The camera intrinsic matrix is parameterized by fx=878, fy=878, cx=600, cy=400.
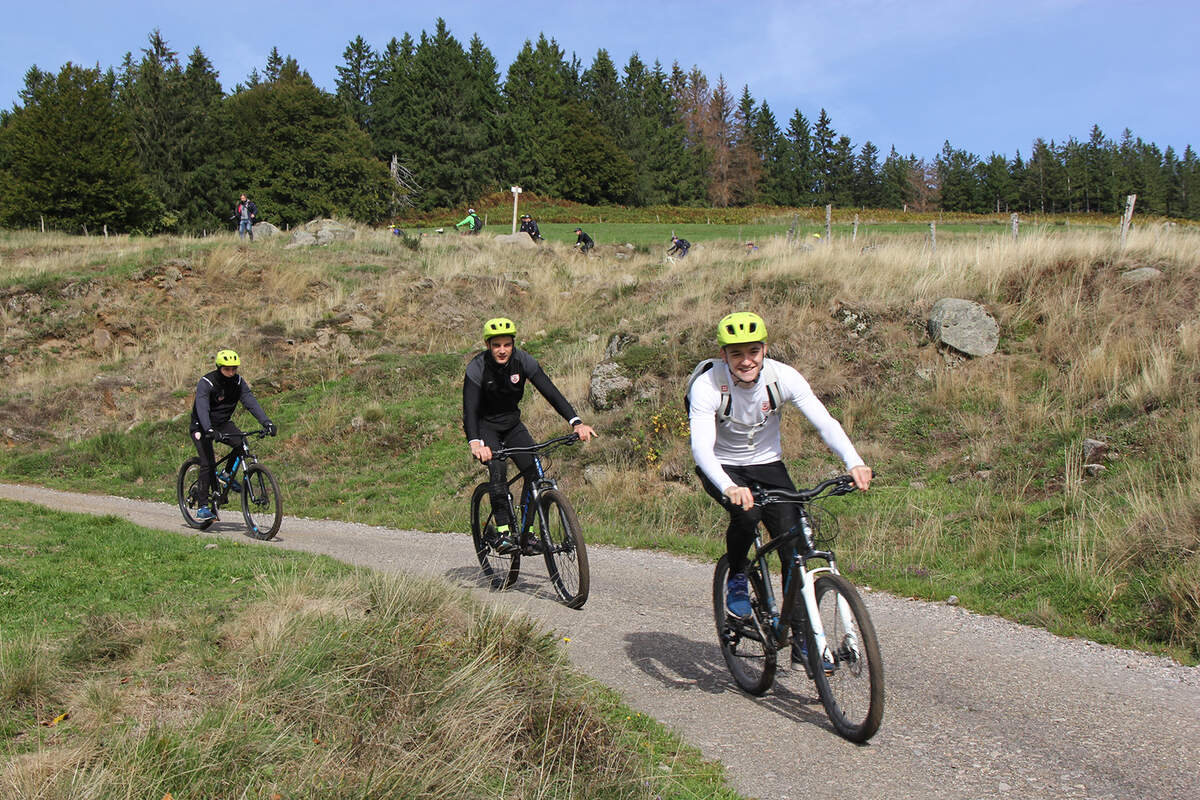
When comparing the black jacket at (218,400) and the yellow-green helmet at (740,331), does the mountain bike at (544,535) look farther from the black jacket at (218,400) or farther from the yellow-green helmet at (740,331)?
the black jacket at (218,400)

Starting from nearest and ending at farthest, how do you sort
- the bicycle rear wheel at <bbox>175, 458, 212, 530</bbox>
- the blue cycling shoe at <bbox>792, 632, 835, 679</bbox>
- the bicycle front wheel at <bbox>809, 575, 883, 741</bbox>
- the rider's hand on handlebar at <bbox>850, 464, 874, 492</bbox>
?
the bicycle front wheel at <bbox>809, 575, 883, 741</bbox> → the rider's hand on handlebar at <bbox>850, 464, 874, 492</bbox> → the blue cycling shoe at <bbox>792, 632, 835, 679</bbox> → the bicycle rear wheel at <bbox>175, 458, 212, 530</bbox>

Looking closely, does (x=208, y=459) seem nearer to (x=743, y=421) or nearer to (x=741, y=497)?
(x=743, y=421)

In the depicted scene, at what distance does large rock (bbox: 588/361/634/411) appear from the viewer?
15.5 m

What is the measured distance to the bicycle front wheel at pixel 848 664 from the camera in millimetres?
4344

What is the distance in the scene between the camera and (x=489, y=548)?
8188 mm

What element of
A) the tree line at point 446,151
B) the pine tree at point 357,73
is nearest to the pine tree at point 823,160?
the tree line at point 446,151

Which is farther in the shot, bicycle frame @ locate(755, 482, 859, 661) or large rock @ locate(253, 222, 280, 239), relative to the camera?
large rock @ locate(253, 222, 280, 239)

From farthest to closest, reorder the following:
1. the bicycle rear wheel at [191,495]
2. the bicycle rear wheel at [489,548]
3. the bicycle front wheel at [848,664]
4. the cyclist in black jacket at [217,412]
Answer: the bicycle rear wheel at [191,495]
the cyclist in black jacket at [217,412]
the bicycle rear wheel at [489,548]
the bicycle front wheel at [848,664]

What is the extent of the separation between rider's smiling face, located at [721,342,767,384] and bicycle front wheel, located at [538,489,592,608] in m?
2.50

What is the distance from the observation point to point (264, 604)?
583 cm

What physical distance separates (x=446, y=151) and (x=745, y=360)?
296ft

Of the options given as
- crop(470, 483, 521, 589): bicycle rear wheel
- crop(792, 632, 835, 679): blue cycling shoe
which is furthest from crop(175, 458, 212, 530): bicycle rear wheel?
crop(792, 632, 835, 679): blue cycling shoe

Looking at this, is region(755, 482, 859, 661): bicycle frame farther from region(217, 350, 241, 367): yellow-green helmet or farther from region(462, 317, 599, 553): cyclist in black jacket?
region(217, 350, 241, 367): yellow-green helmet

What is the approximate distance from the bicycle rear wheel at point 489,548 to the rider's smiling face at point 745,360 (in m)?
3.55
